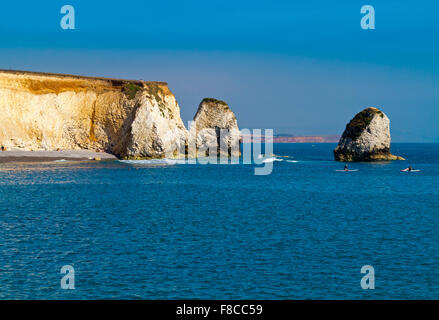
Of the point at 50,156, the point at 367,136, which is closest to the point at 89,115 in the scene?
the point at 50,156

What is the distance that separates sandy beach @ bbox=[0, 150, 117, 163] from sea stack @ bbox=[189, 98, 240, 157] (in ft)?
76.8

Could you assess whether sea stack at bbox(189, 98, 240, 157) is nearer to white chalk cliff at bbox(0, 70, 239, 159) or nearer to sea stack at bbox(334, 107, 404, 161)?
white chalk cliff at bbox(0, 70, 239, 159)

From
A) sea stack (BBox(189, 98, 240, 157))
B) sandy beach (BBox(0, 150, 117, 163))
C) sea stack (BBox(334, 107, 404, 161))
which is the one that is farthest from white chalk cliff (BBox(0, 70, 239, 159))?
sea stack (BBox(334, 107, 404, 161))

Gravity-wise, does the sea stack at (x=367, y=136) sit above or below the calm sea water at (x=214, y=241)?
above

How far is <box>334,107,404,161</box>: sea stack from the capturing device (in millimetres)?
108394

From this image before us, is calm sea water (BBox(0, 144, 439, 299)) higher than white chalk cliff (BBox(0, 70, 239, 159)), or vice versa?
white chalk cliff (BBox(0, 70, 239, 159))

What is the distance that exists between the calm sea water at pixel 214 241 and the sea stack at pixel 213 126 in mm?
62075

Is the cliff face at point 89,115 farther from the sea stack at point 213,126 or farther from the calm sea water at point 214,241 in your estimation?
the calm sea water at point 214,241

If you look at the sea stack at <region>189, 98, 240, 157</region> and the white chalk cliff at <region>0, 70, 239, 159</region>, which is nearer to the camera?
the white chalk cliff at <region>0, 70, 239, 159</region>

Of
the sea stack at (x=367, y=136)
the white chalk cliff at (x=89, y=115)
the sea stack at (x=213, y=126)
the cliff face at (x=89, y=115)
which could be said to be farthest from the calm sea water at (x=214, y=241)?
the sea stack at (x=213, y=126)

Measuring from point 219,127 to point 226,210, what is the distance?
8182cm

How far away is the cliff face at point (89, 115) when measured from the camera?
9962 centimetres

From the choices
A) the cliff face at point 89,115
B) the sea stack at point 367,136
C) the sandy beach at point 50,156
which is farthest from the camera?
the sea stack at point 367,136

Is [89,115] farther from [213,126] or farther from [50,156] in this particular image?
[213,126]
